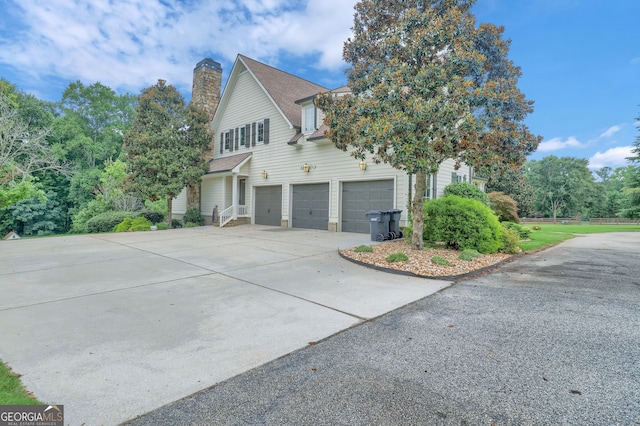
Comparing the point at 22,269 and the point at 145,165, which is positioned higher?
the point at 145,165

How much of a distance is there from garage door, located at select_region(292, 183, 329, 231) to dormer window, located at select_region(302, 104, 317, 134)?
2596 mm

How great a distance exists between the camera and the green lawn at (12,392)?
2100 millimetres

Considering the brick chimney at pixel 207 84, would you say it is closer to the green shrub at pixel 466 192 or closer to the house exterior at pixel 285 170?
the house exterior at pixel 285 170

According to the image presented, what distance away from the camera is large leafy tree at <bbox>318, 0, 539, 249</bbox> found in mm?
6309

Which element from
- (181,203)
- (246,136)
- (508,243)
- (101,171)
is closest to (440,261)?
(508,243)

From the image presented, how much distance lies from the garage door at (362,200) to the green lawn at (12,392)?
35.8 feet

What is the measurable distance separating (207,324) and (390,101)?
5718mm

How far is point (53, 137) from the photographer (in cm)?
2945

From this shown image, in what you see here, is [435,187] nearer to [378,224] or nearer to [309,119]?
[378,224]

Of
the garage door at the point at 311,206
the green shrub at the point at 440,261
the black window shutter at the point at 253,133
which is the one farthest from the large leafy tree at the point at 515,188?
the green shrub at the point at 440,261

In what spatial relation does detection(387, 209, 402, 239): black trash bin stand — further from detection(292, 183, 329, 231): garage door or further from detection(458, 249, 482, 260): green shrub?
detection(292, 183, 329, 231): garage door

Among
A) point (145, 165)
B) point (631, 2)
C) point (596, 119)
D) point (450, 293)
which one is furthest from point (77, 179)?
point (596, 119)

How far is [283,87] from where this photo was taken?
17.4 meters

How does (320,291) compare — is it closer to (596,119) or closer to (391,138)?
(391,138)
